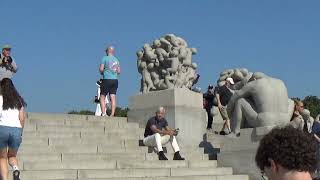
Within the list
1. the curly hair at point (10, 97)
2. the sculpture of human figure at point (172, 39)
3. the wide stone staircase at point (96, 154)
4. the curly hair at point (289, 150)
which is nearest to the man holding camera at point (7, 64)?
the wide stone staircase at point (96, 154)

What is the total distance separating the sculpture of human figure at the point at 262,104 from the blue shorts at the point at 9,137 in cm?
614

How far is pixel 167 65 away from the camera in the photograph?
16000 millimetres

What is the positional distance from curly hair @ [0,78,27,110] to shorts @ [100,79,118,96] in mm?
7572

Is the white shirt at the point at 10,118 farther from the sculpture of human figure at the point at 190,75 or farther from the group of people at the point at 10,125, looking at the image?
the sculpture of human figure at the point at 190,75

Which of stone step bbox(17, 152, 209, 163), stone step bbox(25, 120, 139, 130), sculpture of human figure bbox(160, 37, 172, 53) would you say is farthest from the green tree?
stone step bbox(17, 152, 209, 163)

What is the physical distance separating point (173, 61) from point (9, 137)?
25.8 feet

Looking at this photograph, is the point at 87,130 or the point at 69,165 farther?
the point at 87,130

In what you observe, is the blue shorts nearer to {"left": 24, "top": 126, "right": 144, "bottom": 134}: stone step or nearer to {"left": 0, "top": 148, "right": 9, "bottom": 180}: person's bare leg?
{"left": 0, "top": 148, "right": 9, "bottom": 180}: person's bare leg

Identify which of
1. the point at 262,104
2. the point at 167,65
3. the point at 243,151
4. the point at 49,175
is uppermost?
the point at 167,65

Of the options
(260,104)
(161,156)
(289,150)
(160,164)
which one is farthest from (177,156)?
(289,150)

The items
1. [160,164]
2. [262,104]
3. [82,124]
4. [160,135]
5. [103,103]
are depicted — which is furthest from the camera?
[103,103]

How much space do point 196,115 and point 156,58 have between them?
1875 millimetres

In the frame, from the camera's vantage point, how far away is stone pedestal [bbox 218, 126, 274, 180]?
1298 cm

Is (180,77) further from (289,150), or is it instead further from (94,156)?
(289,150)
